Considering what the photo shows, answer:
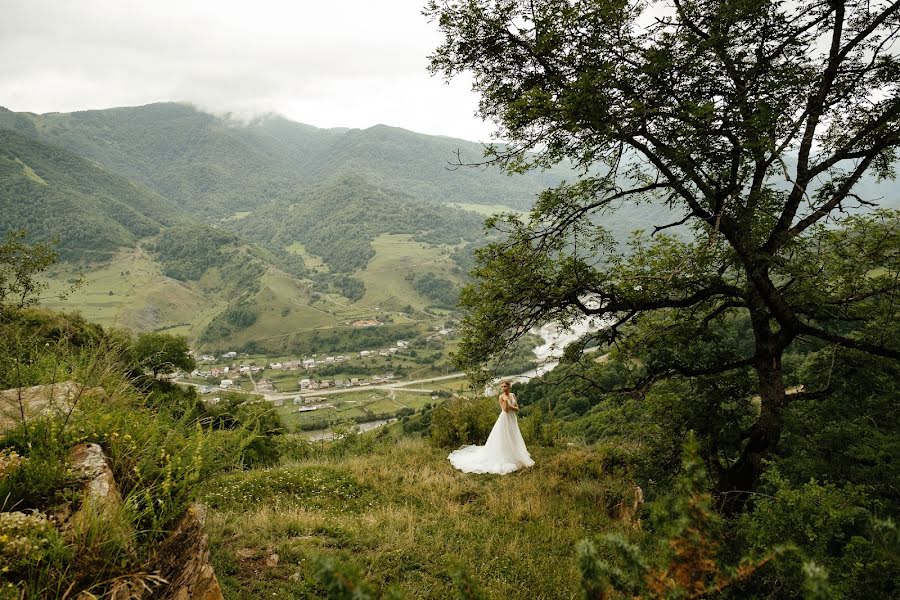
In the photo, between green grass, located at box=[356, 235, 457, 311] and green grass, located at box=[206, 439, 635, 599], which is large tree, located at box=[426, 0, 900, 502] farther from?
green grass, located at box=[356, 235, 457, 311]

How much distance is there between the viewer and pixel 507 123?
22.2 feet

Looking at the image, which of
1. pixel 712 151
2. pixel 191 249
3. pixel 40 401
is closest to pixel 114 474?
→ pixel 40 401

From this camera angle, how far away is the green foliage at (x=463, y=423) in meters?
12.7

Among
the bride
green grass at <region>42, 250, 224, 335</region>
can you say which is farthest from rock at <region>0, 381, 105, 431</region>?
green grass at <region>42, 250, 224, 335</region>

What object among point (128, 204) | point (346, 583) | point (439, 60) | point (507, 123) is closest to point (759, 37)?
point (507, 123)

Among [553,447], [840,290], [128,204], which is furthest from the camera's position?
[128,204]

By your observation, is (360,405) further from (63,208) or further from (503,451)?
(63,208)

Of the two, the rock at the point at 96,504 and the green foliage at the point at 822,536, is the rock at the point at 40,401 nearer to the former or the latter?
the rock at the point at 96,504

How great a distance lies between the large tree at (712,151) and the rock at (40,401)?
5104 millimetres

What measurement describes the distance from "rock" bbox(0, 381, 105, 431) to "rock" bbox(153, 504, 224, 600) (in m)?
1.31

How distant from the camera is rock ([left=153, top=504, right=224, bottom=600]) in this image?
129 inches

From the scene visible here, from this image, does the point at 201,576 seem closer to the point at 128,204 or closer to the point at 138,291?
the point at 138,291

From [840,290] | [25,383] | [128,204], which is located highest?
[128,204]

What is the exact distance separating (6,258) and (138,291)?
415 ft
